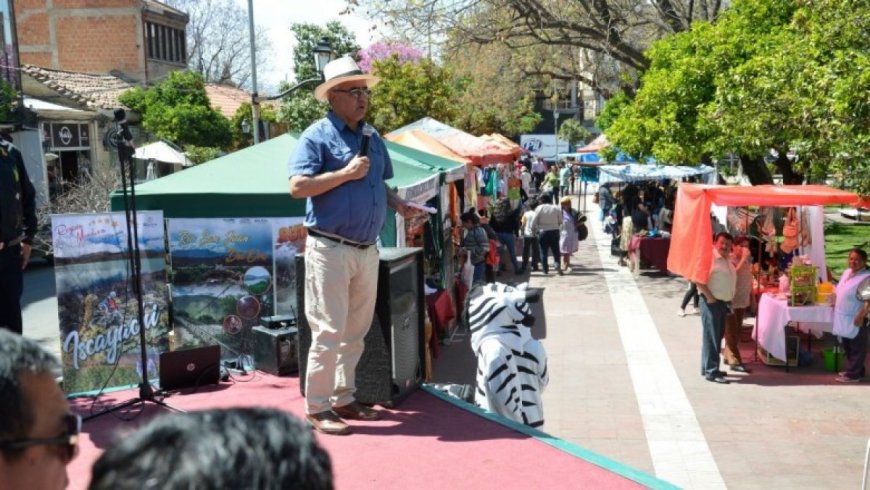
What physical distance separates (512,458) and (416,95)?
84.5 feet

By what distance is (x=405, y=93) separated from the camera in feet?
96.0

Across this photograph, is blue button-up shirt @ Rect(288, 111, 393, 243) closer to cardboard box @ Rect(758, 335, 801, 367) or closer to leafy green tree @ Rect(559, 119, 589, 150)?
cardboard box @ Rect(758, 335, 801, 367)

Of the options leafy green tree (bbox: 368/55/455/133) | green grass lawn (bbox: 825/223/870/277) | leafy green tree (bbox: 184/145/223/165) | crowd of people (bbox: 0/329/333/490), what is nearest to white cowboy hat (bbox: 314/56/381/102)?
crowd of people (bbox: 0/329/333/490)

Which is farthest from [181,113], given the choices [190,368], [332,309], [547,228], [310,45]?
[332,309]

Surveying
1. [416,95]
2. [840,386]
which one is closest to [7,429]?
[840,386]

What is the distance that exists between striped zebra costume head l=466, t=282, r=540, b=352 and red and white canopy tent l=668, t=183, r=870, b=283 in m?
5.66

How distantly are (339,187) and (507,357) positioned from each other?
136cm

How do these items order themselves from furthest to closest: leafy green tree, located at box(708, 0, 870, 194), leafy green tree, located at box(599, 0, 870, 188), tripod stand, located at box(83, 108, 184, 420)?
leafy green tree, located at box(599, 0, 870, 188) < leafy green tree, located at box(708, 0, 870, 194) < tripod stand, located at box(83, 108, 184, 420)

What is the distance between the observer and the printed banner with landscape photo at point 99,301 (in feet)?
22.4

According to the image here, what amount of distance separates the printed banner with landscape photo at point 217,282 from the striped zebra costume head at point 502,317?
3433 mm

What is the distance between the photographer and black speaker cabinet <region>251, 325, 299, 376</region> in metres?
6.74

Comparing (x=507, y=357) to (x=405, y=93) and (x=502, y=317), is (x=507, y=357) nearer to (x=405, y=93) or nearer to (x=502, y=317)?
(x=502, y=317)

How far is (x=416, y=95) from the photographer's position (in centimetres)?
2942

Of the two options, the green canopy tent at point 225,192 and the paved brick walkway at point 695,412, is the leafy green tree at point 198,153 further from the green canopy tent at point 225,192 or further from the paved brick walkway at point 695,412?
the green canopy tent at point 225,192
